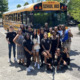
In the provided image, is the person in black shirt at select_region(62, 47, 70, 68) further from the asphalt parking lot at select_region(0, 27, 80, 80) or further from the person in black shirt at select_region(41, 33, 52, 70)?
the person in black shirt at select_region(41, 33, 52, 70)

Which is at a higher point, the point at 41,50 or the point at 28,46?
the point at 28,46

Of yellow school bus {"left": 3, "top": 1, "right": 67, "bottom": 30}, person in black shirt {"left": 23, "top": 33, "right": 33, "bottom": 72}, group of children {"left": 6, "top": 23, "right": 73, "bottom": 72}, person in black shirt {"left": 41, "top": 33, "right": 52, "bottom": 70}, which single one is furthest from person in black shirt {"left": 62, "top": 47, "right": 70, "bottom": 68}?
yellow school bus {"left": 3, "top": 1, "right": 67, "bottom": 30}

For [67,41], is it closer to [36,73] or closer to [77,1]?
[36,73]

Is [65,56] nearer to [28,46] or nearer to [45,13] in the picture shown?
[28,46]

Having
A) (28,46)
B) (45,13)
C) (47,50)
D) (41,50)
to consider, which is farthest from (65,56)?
(45,13)

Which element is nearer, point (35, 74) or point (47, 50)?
point (35, 74)

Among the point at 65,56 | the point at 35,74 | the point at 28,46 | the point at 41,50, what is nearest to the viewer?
the point at 35,74

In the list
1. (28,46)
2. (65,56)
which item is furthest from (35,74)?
(65,56)

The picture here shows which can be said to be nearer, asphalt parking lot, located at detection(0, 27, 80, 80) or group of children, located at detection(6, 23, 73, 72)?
asphalt parking lot, located at detection(0, 27, 80, 80)

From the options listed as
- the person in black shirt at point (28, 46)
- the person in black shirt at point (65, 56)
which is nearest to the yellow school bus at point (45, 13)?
the person in black shirt at point (28, 46)

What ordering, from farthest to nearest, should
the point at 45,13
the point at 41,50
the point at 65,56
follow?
the point at 45,13 → the point at 41,50 → the point at 65,56

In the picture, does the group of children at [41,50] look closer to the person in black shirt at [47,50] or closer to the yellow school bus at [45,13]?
the person in black shirt at [47,50]

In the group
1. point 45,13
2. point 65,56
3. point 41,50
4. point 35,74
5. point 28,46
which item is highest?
point 45,13

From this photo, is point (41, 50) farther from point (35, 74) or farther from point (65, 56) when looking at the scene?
point (35, 74)
